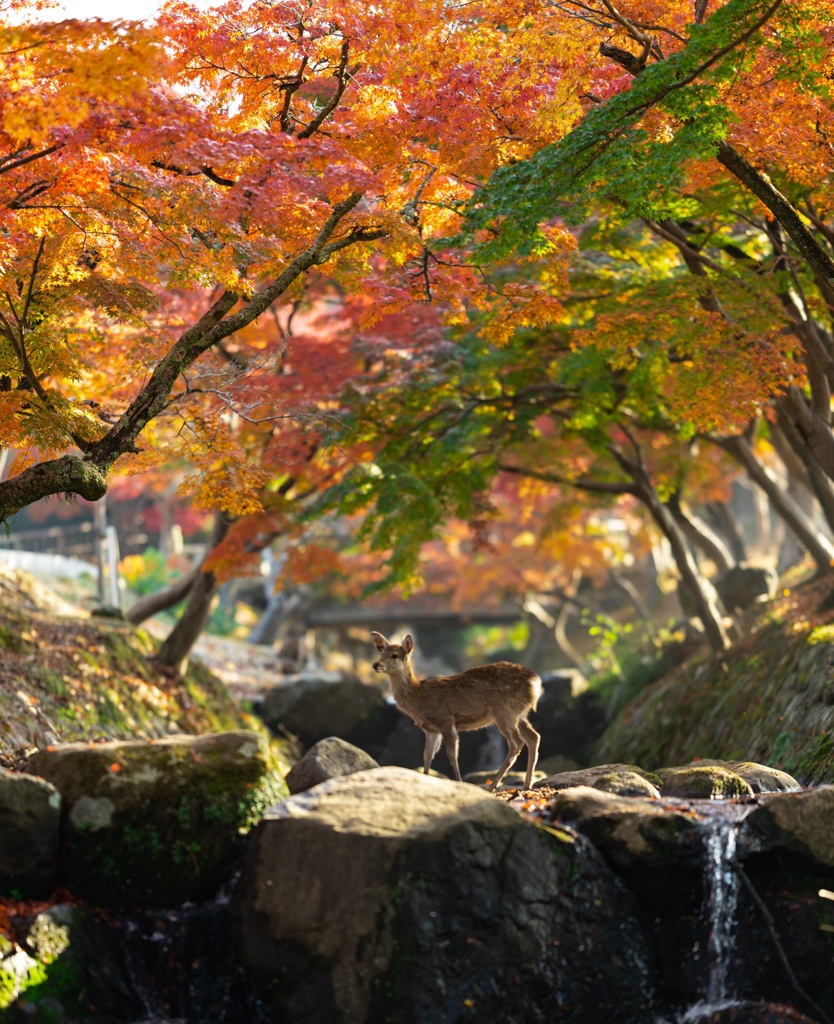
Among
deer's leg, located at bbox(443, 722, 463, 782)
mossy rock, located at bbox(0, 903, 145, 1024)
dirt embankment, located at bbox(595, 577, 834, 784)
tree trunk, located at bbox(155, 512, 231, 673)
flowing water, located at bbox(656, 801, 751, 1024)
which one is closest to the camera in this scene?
mossy rock, located at bbox(0, 903, 145, 1024)

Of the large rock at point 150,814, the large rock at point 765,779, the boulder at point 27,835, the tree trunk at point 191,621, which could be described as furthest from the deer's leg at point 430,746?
the tree trunk at point 191,621

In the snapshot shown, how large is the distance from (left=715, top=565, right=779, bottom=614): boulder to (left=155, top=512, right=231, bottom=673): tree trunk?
11.3m

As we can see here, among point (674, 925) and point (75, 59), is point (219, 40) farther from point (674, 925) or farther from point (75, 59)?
point (674, 925)

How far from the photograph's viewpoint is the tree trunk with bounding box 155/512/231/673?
19844 mm

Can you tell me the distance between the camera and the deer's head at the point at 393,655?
1098 centimetres

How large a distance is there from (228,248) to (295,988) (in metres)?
6.88

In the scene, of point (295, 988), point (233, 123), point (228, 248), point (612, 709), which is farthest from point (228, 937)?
point (612, 709)

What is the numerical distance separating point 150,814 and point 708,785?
16.7 ft

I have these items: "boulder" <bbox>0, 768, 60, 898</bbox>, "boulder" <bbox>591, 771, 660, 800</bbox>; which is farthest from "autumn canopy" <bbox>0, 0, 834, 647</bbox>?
"boulder" <bbox>591, 771, 660, 800</bbox>

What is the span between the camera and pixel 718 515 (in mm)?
30469

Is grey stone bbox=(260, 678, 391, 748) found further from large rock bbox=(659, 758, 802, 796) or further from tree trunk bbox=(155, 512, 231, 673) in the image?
large rock bbox=(659, 758, 802, 796)

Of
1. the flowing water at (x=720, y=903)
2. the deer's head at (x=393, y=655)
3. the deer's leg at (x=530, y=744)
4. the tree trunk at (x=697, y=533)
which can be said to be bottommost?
the flowing water at (x=720, y=903)

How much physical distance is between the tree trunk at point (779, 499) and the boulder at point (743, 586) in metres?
3.83

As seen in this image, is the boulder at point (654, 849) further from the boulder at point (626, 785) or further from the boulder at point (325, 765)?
the boulder at point (325, 765)
